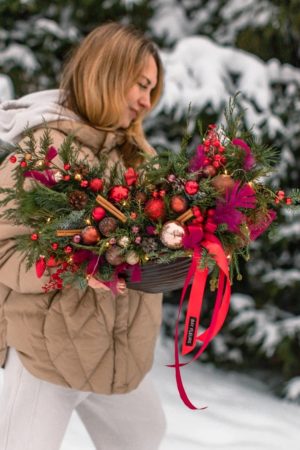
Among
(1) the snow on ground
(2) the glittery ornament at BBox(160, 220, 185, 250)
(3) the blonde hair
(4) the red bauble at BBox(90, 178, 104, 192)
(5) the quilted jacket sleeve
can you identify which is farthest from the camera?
(1) the snow on ground

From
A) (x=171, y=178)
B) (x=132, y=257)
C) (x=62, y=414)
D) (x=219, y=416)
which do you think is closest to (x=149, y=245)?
(x=132, y=257)

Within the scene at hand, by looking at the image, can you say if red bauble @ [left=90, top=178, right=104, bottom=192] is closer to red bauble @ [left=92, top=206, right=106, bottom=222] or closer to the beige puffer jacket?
red bauble @ [left=92, top=206, right=106, bottom=222]

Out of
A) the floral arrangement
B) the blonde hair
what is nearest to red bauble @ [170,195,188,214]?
the floral arrangement

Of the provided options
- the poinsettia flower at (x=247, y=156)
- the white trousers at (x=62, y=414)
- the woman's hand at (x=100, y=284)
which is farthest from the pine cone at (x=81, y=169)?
the white trousers at (x=62, y=414)

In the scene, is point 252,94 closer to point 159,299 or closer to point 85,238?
point 159,299

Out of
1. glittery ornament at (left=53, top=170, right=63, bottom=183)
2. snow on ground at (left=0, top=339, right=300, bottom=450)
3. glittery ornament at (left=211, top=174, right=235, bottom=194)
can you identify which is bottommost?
snow on ground at (left=0, top=339, right=300, bottom=450)

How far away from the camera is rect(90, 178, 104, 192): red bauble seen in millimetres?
1461

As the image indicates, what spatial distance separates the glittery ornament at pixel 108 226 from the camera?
4.63 ft

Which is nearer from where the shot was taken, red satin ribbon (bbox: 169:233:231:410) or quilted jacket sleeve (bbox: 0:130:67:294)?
red satin ribbon (bbox: 169:233:231:410)

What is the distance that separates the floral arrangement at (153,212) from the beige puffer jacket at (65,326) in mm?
165

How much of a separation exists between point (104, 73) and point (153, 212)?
2.04 feet

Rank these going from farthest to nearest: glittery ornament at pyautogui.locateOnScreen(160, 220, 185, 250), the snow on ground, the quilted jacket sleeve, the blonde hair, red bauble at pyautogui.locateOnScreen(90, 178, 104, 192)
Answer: the snow on ground < the blonde hair < the quilted jacket sleeve < red bauble at pyautogui.locateOnScreen(90, 178, 104, 192) < glittery ornament at pyautogui.locateOnScreen(160, 220, 185, 250)

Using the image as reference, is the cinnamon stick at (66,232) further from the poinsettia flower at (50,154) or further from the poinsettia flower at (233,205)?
the poinsettia flower at (233,205)

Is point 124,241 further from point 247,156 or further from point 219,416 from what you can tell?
point 219,416
